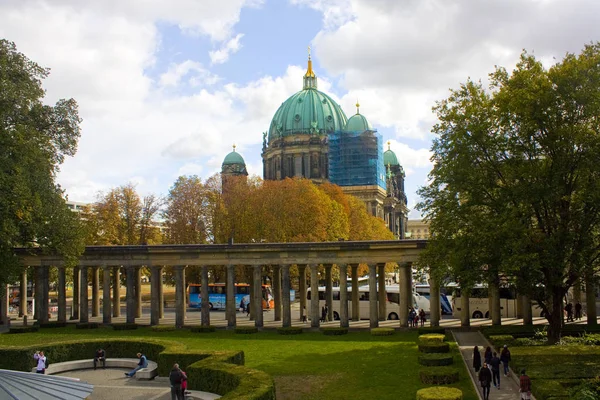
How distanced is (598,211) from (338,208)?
64312mm

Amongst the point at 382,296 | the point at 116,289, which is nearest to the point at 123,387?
the point at 382,296

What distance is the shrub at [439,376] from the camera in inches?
1209

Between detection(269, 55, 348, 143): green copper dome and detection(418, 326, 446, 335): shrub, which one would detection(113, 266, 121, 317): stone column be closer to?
detection(418, 326, 446, 335): shrub

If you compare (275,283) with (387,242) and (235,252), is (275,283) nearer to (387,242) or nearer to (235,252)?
(235,252)

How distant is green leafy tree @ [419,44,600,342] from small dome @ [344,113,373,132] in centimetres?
11366

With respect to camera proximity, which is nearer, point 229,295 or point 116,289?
point 229,295

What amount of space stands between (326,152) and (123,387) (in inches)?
5292

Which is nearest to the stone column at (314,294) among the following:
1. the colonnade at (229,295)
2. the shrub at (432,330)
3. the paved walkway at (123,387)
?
the colonnade at (229,295)

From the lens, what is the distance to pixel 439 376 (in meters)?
30.7

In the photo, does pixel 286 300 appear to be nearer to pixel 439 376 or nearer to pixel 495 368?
pixel 439 376

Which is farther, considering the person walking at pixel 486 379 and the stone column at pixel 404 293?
the stone column at pixel 404 293

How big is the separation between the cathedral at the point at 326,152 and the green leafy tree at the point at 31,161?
106 metres

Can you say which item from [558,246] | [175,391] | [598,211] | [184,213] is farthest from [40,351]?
[184,213]

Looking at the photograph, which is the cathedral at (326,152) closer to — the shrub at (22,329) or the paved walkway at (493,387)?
the shrub at (22,329)
